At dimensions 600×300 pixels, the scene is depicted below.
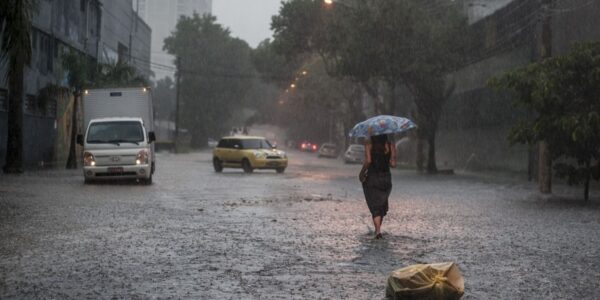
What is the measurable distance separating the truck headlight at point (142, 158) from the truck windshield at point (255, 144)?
→ 1167cm

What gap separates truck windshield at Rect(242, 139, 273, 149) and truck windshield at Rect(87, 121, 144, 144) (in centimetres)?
1117

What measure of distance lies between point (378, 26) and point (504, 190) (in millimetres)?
13728

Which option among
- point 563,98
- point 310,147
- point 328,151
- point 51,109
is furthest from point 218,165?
point 310,147

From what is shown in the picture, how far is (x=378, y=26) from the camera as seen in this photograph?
37.0 meters

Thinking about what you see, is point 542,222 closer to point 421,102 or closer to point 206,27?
point 421,102

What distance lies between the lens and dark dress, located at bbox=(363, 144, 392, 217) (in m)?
11.9

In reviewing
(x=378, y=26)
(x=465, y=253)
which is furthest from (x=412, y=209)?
(x=378, y=26)

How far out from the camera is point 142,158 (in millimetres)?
23297

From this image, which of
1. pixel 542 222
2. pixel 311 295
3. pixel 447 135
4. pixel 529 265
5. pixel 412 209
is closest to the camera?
pixel 311 295

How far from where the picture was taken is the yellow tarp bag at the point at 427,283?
6883mm

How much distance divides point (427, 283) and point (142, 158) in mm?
17358

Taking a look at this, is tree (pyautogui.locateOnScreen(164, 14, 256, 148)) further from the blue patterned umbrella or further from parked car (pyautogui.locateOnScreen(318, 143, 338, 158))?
the blue patterned umbrella

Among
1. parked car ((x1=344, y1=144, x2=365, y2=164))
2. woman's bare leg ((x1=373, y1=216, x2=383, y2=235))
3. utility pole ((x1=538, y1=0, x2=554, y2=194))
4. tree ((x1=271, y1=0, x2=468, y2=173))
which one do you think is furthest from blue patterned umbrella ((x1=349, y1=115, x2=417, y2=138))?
parked car ((x1=344, y1=144, x2=365, y2=164))

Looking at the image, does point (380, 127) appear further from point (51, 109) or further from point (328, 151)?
point (328, 151)
